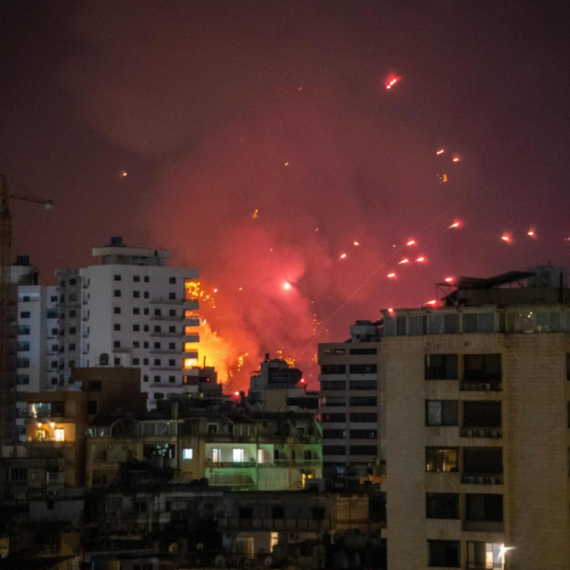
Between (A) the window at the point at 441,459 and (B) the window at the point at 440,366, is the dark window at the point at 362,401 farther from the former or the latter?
(A) the window at the point at 441,459

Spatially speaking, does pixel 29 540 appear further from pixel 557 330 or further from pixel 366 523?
pixel 557 330

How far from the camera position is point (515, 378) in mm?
35938

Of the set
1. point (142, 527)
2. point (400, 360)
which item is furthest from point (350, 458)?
point (400, 360)

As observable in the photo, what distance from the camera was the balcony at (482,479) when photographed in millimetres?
35562

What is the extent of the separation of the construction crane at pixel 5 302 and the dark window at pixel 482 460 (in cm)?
8445

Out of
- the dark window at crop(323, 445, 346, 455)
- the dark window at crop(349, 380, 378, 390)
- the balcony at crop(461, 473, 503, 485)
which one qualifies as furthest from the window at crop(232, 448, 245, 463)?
the balcony at crop(461, 473, 503, 485)

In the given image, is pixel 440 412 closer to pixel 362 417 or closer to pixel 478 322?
pixel 478 322

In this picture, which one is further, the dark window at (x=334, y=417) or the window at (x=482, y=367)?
the dark window at (x=334, y=417)

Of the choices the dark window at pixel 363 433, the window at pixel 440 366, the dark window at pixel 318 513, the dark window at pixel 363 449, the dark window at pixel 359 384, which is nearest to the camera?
the window at pixel 440 366

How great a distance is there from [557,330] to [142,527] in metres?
28.2

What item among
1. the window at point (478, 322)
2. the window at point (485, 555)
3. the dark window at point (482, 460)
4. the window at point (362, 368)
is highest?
the window at point (362, 368)

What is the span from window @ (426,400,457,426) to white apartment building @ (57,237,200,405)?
9109 centimetres

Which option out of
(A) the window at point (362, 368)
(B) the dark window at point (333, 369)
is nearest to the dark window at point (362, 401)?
(A) the window at point (362, 368)

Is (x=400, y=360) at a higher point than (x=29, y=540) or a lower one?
higher
